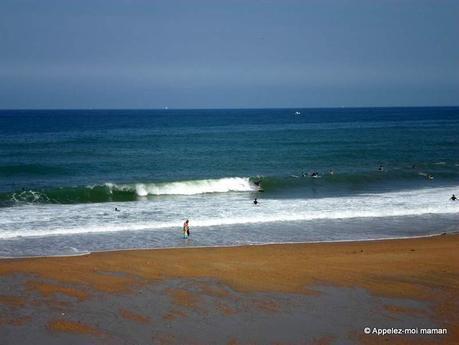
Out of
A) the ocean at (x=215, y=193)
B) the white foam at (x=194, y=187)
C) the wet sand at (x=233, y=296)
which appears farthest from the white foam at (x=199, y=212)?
the wet sand at (x=233, y=296)

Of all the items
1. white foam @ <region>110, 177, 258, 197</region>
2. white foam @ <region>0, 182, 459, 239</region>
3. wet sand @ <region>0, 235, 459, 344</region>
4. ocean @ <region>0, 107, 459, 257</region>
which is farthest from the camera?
white foam @ <region>110, 177, 258, 197</region>

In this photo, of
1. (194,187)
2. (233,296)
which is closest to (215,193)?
(194,187)

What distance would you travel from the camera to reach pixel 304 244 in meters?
20.9

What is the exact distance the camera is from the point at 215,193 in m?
36.7

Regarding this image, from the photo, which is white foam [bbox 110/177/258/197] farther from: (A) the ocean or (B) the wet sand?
(B) the wet sand

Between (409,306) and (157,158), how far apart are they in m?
39.9

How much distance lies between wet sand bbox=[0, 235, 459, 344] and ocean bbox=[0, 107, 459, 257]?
2770mm

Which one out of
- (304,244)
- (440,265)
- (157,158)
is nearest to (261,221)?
(304,244)

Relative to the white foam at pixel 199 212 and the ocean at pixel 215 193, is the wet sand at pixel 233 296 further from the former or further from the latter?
the white foam at pixel 199 212

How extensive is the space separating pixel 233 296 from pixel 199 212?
540 inches

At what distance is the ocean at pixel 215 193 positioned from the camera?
22844mm

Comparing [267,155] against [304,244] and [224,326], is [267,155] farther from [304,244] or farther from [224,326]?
[224,326]

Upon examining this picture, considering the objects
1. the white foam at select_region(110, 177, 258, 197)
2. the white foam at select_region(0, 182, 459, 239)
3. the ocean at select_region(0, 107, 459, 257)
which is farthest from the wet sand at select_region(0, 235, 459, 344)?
the white foam at select_region(110, 177, 258, 197)

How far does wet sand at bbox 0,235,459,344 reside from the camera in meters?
11.9
